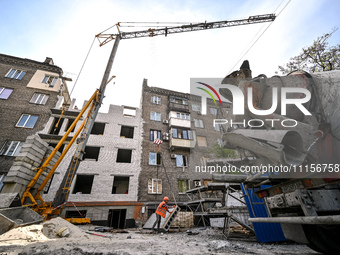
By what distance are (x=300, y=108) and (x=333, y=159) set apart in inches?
42.3

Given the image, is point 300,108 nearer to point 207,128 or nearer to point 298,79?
point 298,79

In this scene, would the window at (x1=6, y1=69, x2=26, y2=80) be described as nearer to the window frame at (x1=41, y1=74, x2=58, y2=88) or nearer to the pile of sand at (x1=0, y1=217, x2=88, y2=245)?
the window frame at (x1=41, y1=74, x2=58, y2=88)

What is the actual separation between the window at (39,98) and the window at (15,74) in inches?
137

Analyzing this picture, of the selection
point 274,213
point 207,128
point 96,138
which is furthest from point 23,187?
point 207,128

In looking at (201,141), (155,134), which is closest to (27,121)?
(155,134)

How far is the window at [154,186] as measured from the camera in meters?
17.3

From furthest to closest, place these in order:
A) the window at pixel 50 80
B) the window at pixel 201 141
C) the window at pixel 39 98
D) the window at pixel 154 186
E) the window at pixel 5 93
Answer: the window at pixel 201 141 → the window at pixel 50 80 → the window at pixel 39 98 → the window at pixel 5 93 → the window at pixel 154 186

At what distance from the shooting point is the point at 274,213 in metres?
3.20

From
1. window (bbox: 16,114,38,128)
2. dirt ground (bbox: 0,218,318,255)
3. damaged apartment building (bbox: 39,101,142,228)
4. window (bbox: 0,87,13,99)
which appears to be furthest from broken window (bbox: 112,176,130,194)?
window (bbox: 0,87,13,99)

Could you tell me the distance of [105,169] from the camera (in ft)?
55.4

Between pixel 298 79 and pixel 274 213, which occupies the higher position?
pixel 298 79

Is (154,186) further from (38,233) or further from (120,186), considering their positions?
(38,233)

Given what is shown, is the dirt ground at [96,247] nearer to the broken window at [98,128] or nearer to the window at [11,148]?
the window at [11,148]

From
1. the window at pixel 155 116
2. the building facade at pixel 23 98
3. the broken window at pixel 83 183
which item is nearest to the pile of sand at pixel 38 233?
the broken window at pixel 83 183
